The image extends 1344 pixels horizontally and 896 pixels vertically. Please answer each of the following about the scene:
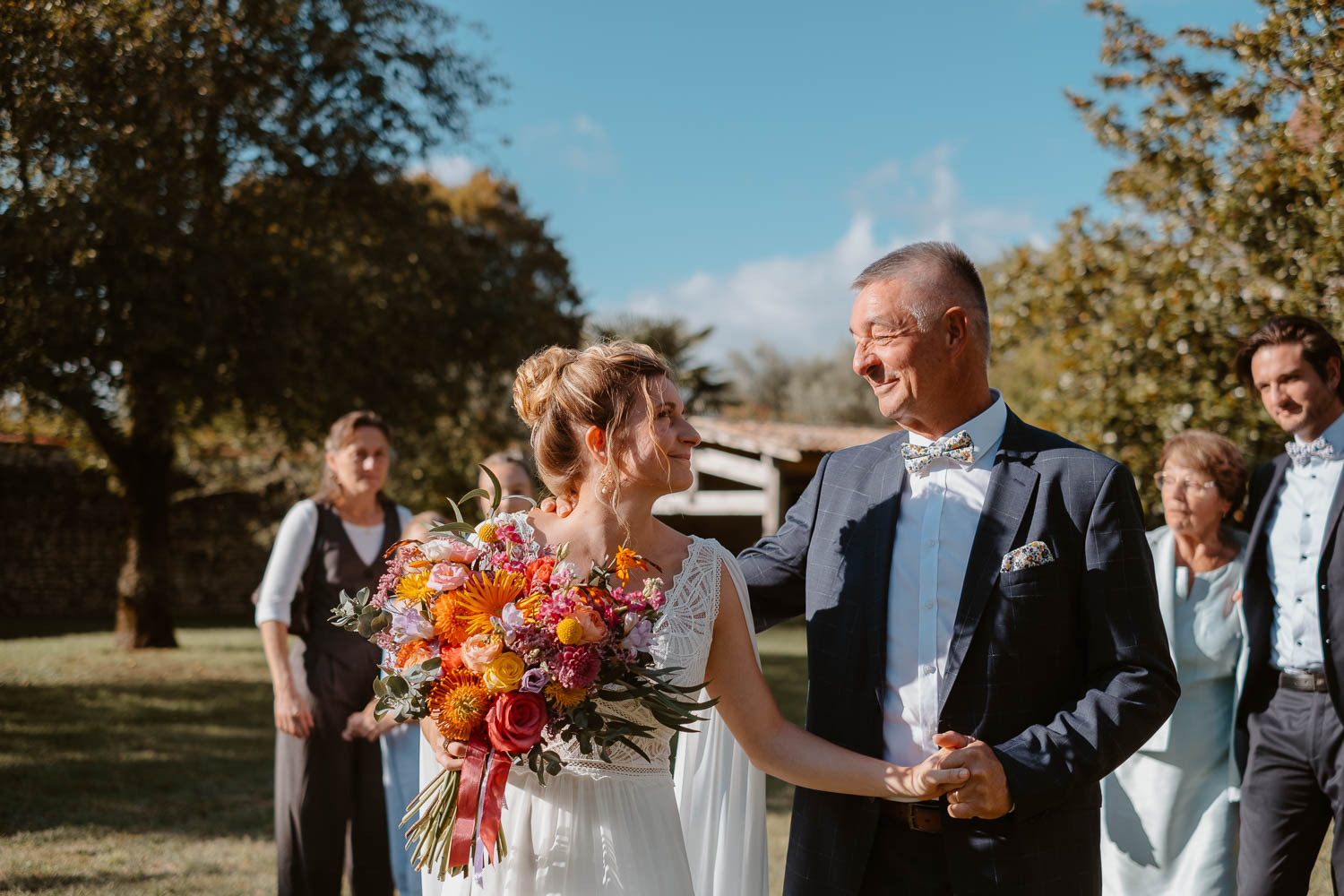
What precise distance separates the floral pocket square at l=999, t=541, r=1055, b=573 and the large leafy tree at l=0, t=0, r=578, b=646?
9800mm

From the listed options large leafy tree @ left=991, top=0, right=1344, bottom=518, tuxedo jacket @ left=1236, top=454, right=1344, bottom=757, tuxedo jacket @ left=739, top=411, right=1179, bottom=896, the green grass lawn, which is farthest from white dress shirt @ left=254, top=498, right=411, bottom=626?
large leafy tree @ left=991, top=0, right=1344, bottom=518

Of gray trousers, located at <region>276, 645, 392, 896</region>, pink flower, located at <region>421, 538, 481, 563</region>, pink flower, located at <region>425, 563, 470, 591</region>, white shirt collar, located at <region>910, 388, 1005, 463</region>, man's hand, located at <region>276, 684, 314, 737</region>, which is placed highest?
white shirt collar, located at <region>910, 388, 1005, 463</region>

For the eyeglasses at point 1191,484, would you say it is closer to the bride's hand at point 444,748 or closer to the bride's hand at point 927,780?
the bride's hand at point 927,780

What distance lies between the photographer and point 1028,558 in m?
2.57

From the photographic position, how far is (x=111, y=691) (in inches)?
519

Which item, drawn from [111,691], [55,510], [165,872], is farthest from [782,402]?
[165,872]

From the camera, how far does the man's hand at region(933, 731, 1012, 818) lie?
2.38m

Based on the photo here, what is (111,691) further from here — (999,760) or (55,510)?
(999,760)

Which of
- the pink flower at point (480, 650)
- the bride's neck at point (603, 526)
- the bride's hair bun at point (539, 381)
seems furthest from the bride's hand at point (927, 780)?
the bride's hair bun at point (539, 381)

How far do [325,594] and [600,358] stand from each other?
313cm

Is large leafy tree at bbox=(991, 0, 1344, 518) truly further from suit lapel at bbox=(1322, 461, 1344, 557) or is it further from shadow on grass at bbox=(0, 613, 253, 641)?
shadow on grass at bbox=(0, 613, 253, 641)

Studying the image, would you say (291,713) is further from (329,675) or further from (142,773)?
(142,773)

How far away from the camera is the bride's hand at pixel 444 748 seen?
254 cm

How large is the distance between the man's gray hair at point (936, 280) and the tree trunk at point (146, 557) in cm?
1476
